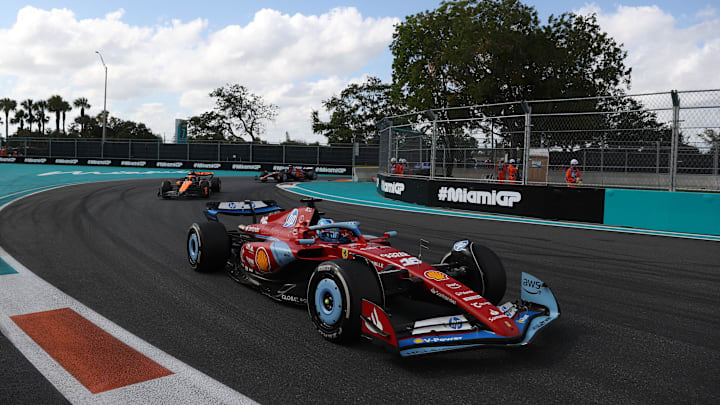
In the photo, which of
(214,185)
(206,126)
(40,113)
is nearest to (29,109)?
(40,113)

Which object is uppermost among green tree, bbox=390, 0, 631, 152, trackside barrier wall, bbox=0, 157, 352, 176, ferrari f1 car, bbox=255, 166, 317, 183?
green tree, bbox=390, 0, 631, 152

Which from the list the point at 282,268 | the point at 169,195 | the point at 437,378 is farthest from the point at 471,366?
the point at 169,195

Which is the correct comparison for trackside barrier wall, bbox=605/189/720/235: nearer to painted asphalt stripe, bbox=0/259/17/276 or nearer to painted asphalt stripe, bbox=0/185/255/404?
painted asphalt stripe, bbox=0/185/255/404

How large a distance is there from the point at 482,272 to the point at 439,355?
39.9 inches

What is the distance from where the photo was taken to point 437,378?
2.93m

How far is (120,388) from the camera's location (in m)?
2.73

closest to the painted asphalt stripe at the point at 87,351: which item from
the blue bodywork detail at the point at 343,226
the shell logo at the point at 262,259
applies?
the shell logo at the point at 262,259

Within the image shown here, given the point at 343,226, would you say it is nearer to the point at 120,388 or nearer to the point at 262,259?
the point at 262,259

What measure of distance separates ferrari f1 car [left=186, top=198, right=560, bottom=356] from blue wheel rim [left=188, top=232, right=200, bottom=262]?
0.07 meters

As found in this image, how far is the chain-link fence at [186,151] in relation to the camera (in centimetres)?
3631

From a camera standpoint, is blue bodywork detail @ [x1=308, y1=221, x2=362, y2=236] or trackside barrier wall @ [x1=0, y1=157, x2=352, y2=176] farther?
trackside barrier wall @ [x1=0, y1=157, x2=352, y2=176]

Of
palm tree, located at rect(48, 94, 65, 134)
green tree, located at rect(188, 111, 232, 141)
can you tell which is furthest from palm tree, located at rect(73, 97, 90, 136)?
green tree, located at rect(188, 111, 232, 141)

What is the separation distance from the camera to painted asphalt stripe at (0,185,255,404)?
2625 millimetres

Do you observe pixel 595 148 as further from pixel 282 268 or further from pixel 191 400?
pixel 191 400
